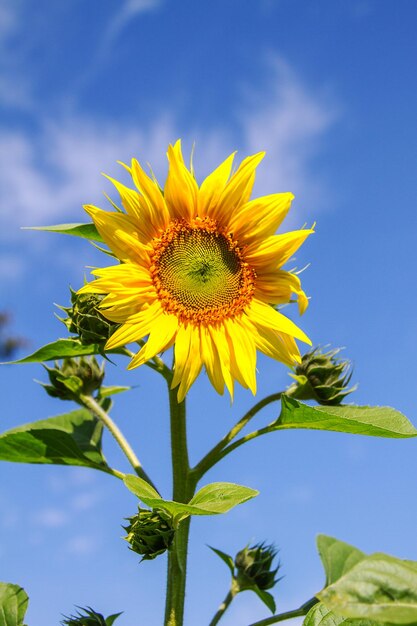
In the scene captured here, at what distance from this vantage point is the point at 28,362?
3.21 m

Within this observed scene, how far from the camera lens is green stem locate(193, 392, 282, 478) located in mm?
2980

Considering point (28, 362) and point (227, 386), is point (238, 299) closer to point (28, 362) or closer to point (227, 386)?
point (227, 386)

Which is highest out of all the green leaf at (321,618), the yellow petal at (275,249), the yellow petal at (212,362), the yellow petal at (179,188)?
the yellow petal at (179,188)

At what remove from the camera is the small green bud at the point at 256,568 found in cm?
352

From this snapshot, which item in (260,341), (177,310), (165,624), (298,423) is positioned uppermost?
(177,310)

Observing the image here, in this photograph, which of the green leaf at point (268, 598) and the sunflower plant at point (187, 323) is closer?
the sunflower plant at point (187, 323)

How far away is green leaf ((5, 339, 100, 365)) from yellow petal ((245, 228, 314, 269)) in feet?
2.22

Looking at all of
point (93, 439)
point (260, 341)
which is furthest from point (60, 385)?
point (260, 341)

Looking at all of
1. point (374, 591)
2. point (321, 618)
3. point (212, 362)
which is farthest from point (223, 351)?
point (374, 591)

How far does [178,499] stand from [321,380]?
2.60 feet

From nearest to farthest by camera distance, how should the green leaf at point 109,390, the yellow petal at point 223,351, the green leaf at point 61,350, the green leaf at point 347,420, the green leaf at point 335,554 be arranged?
1. the green leaf at point 335,554
2. the green leaf at point 347,420
3. the yellow petal at point 223,351
4. the green leaf at point 61,350
5. the green leaf at point 109,390

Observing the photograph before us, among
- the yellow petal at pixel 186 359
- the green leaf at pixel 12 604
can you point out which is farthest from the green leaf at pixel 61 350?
the green leaf at pixel 12 604

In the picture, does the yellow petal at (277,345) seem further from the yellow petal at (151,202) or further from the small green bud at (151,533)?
the small green bud at (151,533)

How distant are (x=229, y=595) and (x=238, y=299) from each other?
4.04 feet
